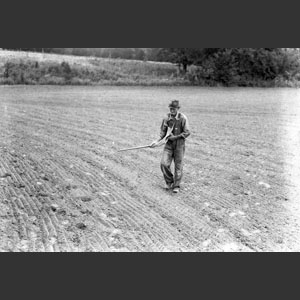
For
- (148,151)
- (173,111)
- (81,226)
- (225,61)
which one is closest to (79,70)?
(148,151)

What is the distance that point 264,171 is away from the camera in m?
9.02

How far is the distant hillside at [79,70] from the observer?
8.36 m

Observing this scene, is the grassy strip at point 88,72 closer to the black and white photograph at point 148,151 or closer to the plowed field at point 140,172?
A: the black and white photograph at point 148,151

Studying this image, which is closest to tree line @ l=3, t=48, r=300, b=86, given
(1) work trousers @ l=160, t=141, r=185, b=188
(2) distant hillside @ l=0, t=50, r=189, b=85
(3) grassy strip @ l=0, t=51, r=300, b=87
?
(3) grassy strip @ l=0, t=51, r=300, b=87

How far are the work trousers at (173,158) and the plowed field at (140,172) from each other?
30 cm

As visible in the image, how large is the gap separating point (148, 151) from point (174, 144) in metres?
2.58

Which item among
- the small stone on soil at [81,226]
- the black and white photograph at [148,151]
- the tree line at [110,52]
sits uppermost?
the tree line at [110,52]

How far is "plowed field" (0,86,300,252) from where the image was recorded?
6.09m

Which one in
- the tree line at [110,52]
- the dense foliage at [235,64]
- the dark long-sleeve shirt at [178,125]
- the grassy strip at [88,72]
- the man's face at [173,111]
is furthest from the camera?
the dense foliage at [235,64]

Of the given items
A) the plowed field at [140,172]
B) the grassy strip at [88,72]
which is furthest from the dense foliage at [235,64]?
the plowed field at [140,172]

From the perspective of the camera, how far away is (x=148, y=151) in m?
10.1

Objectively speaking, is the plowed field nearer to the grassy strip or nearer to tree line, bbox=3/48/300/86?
the grassy strip

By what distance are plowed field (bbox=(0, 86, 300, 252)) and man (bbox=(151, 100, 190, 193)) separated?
289 mm

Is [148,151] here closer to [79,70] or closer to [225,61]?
[79,70]
